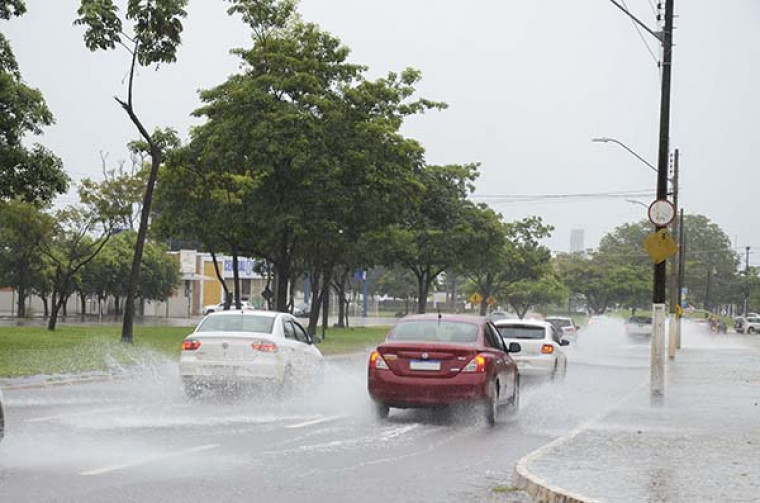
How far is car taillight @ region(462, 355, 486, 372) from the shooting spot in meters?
14.9

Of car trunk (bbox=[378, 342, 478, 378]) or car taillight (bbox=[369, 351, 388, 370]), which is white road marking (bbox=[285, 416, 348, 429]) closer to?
car taillight (bbox=[369, 351, 388, 370])

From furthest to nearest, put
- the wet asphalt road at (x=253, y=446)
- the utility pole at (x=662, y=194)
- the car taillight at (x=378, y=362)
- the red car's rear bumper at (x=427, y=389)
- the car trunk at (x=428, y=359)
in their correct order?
the utility pole at (x=662, y=194) < the car taillight at (x=378, y=362) < the car trunk at (x=428, y=359) < the red car's rear bumper at (x=427, y=389) < the wet asphalt road at (x=253, y=446)

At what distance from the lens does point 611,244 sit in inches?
6176

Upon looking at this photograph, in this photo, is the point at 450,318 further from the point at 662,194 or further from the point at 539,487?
the point at 662,194

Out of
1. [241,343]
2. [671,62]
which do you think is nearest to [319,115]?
[671,62]

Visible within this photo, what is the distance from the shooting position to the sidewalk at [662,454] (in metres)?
9.05

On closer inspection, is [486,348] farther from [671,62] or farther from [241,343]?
[671,62]

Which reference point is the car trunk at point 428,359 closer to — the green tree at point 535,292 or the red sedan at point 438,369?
the red sedan at point 438,369

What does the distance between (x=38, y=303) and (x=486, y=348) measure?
75370mm

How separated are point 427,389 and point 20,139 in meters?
17.8

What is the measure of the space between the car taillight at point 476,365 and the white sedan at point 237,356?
3452mm

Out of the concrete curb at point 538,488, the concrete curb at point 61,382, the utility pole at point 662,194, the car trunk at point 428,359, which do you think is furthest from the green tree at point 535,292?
the concrete curb at point 538,488

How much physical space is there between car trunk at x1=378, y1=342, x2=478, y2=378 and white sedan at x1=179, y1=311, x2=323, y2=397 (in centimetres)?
245

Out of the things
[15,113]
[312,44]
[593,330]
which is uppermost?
[312,44]
